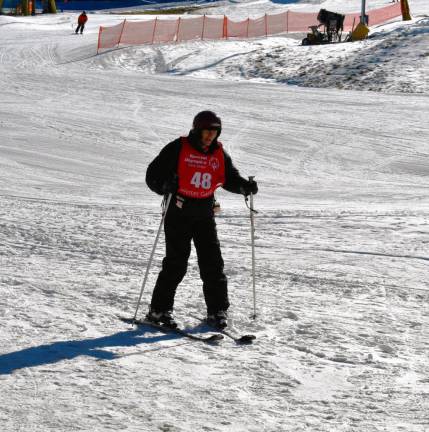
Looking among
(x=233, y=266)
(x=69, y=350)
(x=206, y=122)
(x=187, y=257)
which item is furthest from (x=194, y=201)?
(x=233, y=266)

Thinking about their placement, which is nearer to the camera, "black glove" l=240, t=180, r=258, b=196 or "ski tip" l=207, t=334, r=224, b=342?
"ski tip" l=207, t=334, r=224, b=342

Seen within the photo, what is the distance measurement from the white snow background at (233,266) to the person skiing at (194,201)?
0.85 feet

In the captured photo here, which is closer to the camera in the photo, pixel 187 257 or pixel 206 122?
pixel 206 122

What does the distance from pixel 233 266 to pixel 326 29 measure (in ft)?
99.4

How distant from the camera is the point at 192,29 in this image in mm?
38500

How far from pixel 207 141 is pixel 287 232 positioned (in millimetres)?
4476

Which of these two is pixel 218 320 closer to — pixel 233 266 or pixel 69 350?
pixel 69 350

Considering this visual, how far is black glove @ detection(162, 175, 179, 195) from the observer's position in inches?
242

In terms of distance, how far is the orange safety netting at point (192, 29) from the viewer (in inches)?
1447

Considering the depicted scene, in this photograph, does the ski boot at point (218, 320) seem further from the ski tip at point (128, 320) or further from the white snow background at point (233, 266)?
the ski tip at point (128, 320)

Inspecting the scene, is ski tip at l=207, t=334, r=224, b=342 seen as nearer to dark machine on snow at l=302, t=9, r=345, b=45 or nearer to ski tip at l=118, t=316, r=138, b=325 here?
ski tip at l=118, t=316, r=138, b=325

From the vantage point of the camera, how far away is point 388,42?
32500 millimetres

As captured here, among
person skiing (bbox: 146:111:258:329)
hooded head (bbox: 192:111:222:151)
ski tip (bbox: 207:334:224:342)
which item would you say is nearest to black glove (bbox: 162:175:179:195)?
person skiing (bbox: 146:111:258:329)

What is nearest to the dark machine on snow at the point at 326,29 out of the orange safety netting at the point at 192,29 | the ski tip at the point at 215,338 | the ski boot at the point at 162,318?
the orange safety netting at the point at 192,29
